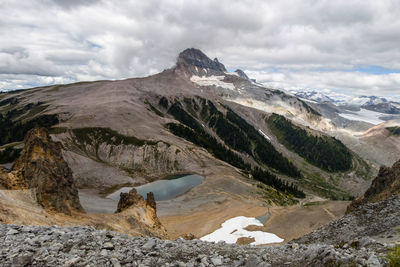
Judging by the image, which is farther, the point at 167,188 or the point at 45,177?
the point at 167,188

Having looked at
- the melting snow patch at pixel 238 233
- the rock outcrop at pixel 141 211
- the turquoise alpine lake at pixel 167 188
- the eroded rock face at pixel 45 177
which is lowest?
the turquoise alpine lake at pixel 167 188

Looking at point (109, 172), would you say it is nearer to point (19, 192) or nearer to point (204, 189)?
point (204, 189)

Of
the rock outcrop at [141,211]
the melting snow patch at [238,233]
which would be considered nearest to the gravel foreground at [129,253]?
the rock outcrop at [141,211]

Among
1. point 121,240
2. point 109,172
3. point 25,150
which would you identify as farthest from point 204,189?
point 121,240

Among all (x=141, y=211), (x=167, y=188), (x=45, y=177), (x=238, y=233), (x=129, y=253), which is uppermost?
(x=129, y=253)

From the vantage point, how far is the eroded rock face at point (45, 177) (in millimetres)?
32688

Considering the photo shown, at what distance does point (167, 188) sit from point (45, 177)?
229 feet

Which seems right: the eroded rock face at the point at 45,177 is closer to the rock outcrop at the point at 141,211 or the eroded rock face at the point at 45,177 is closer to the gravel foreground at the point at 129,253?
the rock outcrop at the point at 141,211

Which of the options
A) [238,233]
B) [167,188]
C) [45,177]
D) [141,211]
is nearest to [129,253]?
[45,177]

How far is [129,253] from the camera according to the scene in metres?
12.0

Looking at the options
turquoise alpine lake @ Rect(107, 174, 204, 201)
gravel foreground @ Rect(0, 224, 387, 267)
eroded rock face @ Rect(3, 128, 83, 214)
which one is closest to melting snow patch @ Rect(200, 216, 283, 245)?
eroded rock face @ Rect(3, 128, 83, 214)

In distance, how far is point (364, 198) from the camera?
37875mm

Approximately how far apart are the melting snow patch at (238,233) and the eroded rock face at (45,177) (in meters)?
29.6

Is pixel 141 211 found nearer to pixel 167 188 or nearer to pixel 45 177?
pixel 45 177
